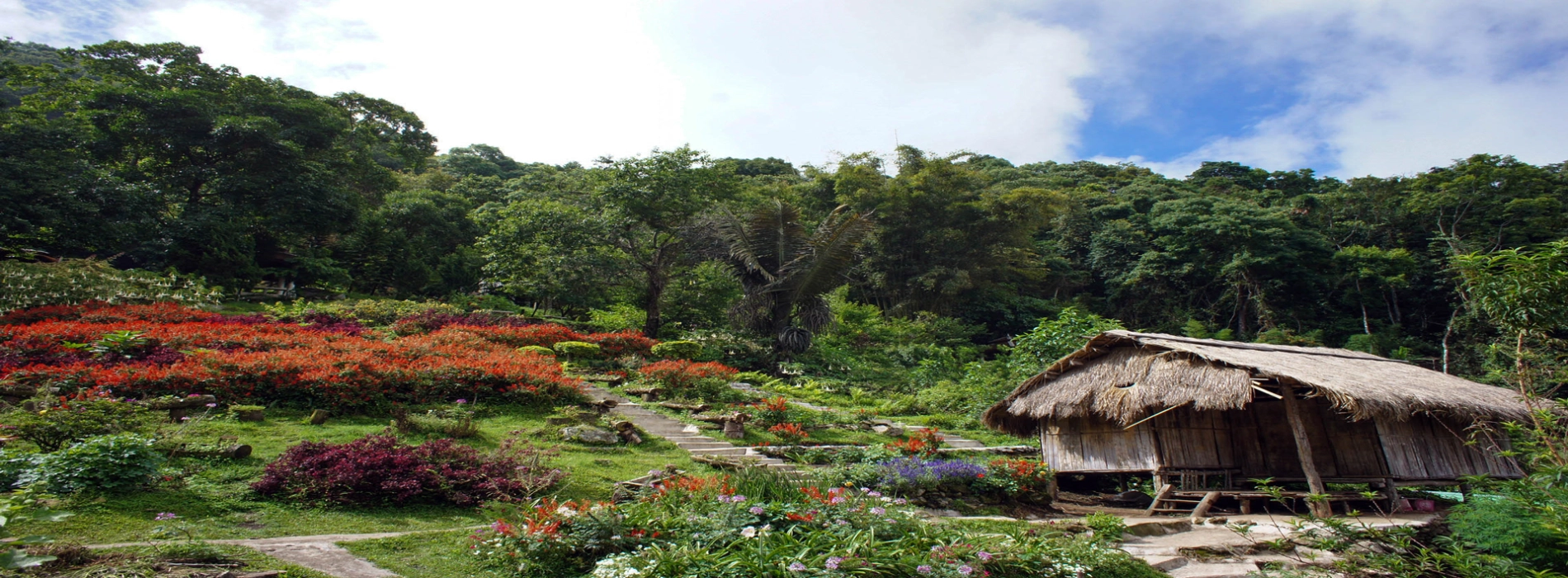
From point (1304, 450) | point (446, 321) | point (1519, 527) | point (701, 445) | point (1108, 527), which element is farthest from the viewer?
point (446, 321)

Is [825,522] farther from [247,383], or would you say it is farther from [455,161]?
[455,161]

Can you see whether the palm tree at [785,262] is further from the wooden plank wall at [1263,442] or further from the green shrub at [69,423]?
the green shrub at [69,423]

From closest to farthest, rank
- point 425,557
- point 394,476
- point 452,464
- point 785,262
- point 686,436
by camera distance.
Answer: point 425,557
point 394,476
point 452,464
point 686,436
point 785,262

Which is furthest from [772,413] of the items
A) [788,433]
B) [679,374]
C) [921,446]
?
[921,446]

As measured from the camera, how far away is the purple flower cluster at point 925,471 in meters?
8.23

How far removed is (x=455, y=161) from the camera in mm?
45562

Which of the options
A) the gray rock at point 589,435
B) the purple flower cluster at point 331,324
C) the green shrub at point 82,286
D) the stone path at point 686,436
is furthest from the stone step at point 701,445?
the green shrub at point 82,286

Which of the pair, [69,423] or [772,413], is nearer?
[69,423]

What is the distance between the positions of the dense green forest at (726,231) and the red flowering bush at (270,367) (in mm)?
7432

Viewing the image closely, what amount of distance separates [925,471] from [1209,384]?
13.2ft

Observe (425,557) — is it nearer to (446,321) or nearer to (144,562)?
(144,562)

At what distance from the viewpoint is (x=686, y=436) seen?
10.8m

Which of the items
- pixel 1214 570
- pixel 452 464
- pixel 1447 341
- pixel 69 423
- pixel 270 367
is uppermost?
pixel 270 367

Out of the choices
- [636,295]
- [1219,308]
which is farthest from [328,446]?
[1219,308]
